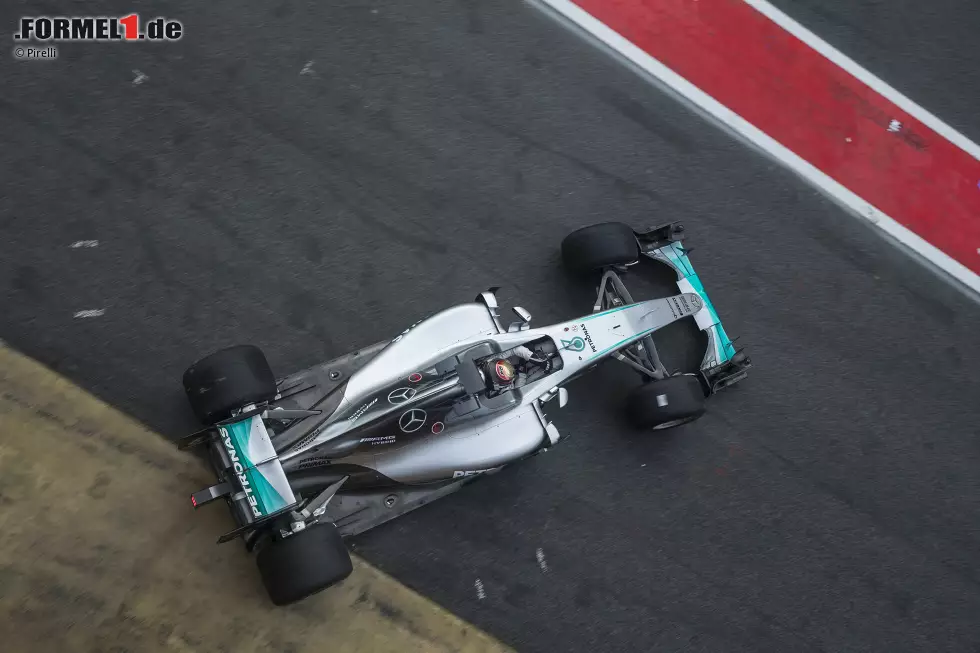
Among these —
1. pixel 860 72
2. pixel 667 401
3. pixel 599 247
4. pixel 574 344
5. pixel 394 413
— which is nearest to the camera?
pixel 394 413

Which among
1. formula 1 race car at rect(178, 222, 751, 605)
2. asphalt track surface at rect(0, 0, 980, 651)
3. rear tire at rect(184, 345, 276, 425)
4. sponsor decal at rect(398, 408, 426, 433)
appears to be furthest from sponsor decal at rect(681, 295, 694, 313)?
rear tire at rect(184, 345, 276, 425)

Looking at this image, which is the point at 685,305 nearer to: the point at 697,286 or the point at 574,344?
the point at 697,286

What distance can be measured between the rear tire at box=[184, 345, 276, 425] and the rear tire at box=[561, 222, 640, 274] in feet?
6.66

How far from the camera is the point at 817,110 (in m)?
5.77

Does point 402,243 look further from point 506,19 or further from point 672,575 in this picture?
point 672,575

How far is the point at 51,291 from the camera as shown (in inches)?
179

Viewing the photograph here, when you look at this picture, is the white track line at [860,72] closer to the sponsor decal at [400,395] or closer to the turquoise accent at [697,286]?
the turquoise accent at [697,286]

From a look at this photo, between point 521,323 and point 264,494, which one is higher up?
point 521,323

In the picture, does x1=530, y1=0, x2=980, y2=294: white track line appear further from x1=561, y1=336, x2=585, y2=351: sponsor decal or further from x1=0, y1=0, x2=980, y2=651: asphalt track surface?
x1=561, y1=336, x2=585, y2=351: sponsor decal

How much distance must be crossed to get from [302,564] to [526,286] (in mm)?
2230

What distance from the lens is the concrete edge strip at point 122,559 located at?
422 cm

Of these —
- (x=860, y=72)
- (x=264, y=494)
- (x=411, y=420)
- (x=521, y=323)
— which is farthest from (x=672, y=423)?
(x=860, y=72)

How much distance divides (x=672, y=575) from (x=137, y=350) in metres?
3.54

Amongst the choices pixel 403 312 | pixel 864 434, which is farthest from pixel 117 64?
pixel 864 434
